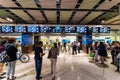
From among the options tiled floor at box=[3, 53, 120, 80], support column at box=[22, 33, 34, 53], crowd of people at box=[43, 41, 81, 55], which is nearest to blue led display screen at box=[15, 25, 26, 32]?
crowd of people at box=[43, 41, 81, 55]

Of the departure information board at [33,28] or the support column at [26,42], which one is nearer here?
the departure information board at [33,28]

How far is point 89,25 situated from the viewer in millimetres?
20859

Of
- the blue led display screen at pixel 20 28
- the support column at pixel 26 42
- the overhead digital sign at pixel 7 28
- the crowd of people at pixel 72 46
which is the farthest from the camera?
the support column at pixel 26 42

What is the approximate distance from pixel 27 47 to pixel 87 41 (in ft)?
22.4

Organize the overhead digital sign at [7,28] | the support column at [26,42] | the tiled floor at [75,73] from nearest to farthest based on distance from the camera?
the tiled floor at [75,73]
the overhead digital sign at [7,28]
the support column at [26,42]

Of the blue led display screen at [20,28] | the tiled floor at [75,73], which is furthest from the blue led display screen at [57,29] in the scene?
the tiled floor at [75,73]

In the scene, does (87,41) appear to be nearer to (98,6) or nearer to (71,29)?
(71,29)

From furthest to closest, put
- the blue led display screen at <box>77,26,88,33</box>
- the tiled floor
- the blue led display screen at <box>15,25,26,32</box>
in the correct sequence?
the blue led display screen at <box>77,26,88,33</box>, the blue led display screen at <box>15,25,26,32</box>, the tiled floor

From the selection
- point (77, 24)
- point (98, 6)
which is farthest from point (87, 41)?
point (98, 6)

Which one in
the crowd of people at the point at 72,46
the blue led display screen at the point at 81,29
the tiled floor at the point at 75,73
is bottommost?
the tiled floor at the point at 75,73

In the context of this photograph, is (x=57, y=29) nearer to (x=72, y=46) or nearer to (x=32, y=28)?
(x=32, y=28)

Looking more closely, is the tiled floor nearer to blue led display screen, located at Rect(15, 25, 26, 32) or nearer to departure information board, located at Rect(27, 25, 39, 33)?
departure information board, located at Rect(27, 25, 39, 33)

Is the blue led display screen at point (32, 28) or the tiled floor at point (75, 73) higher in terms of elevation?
the blue led display screen at point (32, 28)

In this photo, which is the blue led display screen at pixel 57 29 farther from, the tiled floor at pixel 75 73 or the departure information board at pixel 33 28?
the tiled floor at pixel 75 73
